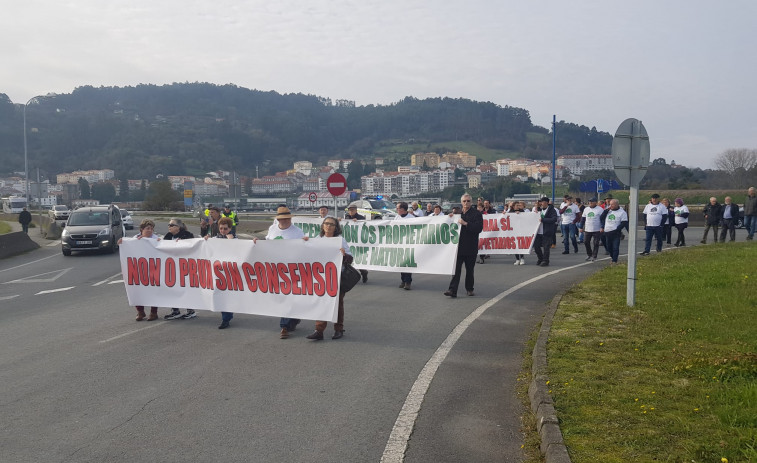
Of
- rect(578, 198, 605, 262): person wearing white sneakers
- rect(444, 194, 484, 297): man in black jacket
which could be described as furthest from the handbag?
rect(578, 198, 605, 262): person wearing white sneakers

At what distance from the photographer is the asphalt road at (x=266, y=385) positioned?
4.89 metres

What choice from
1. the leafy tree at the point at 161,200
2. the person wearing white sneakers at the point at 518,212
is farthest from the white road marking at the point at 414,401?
the leafy tree at the point at 161,200

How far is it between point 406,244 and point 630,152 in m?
5.49

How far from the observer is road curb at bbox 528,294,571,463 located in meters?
4.35

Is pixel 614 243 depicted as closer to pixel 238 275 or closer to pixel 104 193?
pixel 238 275

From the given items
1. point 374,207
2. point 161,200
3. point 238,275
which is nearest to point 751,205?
point 238,275

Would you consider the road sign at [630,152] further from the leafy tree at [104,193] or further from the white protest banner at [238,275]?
the leafy tree at [104,193]

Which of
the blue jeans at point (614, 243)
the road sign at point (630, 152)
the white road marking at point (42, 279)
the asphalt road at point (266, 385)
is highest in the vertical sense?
the road sign at point (630, 152)

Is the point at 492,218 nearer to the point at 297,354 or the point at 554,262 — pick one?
the point at 554,262

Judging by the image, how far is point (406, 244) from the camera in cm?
1407

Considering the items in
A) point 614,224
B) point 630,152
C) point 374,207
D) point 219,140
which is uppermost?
point 219,140

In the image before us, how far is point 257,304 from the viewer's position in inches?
369

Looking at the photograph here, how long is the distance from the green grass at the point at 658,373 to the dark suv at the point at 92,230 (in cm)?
1937

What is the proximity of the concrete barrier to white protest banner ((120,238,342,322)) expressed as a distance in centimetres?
1819
